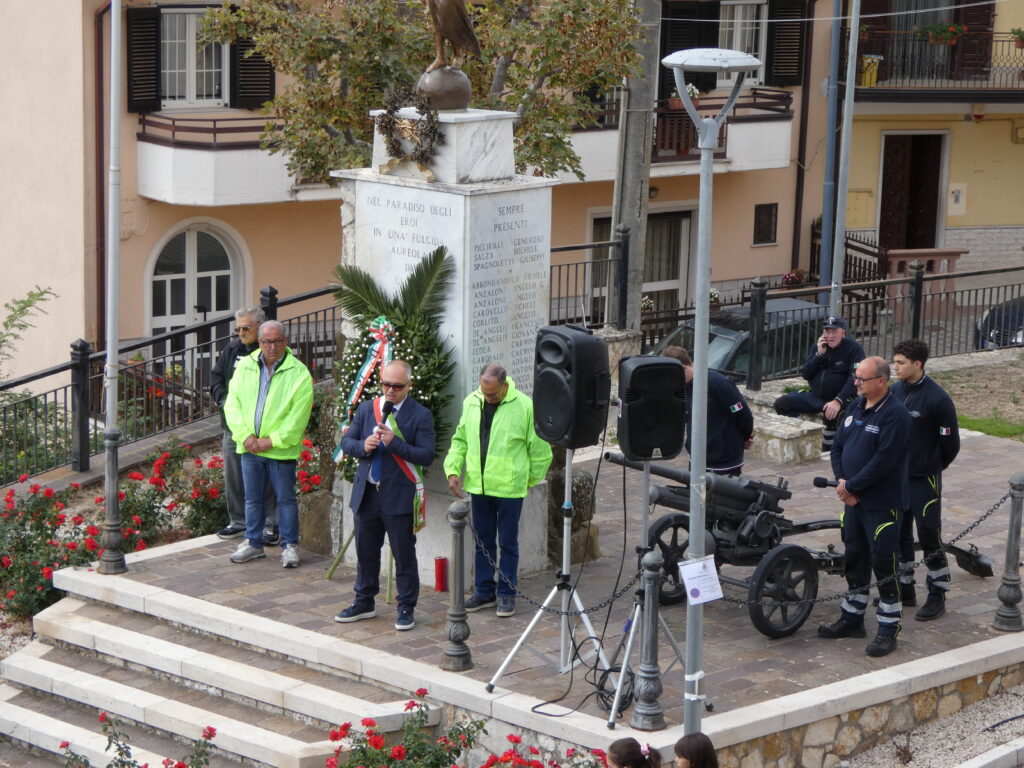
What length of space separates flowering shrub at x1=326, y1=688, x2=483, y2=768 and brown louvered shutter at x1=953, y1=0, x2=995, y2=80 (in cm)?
2144

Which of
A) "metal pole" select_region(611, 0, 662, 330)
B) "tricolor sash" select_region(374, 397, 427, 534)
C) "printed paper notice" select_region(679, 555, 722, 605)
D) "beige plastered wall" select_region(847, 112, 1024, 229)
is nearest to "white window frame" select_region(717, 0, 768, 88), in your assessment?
"beige plastered wall" select_region(847, 112, 1024, 229)

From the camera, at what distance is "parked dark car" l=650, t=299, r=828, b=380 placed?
1628 cm

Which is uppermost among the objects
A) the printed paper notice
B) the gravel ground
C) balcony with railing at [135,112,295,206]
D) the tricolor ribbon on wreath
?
balcony with railing at [135,112,295,206]

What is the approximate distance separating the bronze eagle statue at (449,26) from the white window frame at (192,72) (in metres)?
11.9

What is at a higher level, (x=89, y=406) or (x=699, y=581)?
(x=699, y=581)

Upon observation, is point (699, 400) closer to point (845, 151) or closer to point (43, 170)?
point (845, 151)

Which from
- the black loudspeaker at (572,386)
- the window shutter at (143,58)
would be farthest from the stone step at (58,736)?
the window shutter at (143,58)

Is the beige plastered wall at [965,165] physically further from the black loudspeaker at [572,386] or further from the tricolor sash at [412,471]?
the black loudspeaker at [572,386]

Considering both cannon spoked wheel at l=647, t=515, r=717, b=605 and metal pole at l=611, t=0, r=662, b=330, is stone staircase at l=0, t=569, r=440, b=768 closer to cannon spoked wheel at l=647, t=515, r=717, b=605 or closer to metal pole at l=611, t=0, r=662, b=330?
cannon spoked wheel at l=647, t=515, r=717, b=605

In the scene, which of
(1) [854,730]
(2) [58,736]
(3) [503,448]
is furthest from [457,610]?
(2) [58,736]

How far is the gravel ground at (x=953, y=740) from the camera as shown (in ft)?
30.2

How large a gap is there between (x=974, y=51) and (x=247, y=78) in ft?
41.7

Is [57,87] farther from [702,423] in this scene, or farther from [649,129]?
[702,423]

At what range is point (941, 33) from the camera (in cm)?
2727
